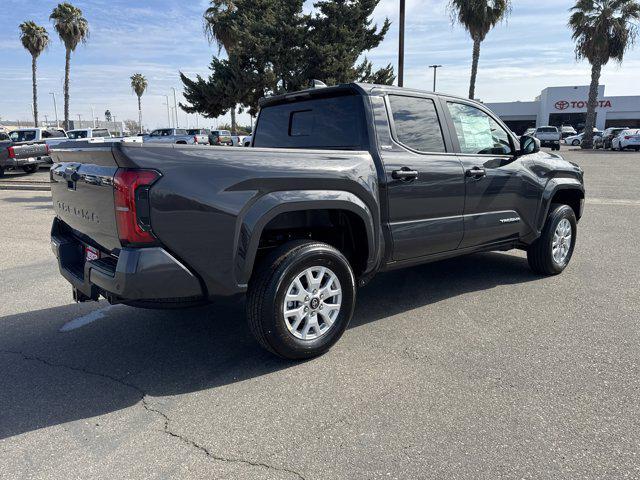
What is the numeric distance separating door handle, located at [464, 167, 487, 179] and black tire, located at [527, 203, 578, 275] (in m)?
1.37

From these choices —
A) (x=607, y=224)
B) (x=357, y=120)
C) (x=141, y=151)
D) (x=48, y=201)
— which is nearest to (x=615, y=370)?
(x=357, y=120)

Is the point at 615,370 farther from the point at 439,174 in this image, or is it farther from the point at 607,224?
the point at 607,224

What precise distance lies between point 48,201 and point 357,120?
36.2 feet

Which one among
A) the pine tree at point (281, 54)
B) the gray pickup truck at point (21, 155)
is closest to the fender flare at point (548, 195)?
the pine tree at point (281, 54)

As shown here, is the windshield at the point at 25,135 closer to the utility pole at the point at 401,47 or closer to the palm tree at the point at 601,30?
the utility pole at the point at 401,47

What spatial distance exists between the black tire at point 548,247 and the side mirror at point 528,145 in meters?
0.87

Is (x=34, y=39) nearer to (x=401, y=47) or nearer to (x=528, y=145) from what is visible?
(x=401, y=47)

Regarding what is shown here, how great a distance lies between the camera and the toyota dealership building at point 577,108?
57419 mm

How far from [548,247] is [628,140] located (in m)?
32.7

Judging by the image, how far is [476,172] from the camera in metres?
4.55

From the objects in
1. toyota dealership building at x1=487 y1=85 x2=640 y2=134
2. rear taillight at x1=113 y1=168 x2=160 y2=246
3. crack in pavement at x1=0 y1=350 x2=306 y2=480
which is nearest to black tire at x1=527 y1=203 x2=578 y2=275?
crack in pavement at x1=0 y1=350 x2=306 y2=480

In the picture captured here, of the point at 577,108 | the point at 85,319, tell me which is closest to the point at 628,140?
the point at 577,108

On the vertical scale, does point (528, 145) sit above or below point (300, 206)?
above

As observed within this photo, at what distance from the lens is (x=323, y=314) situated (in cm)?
359
